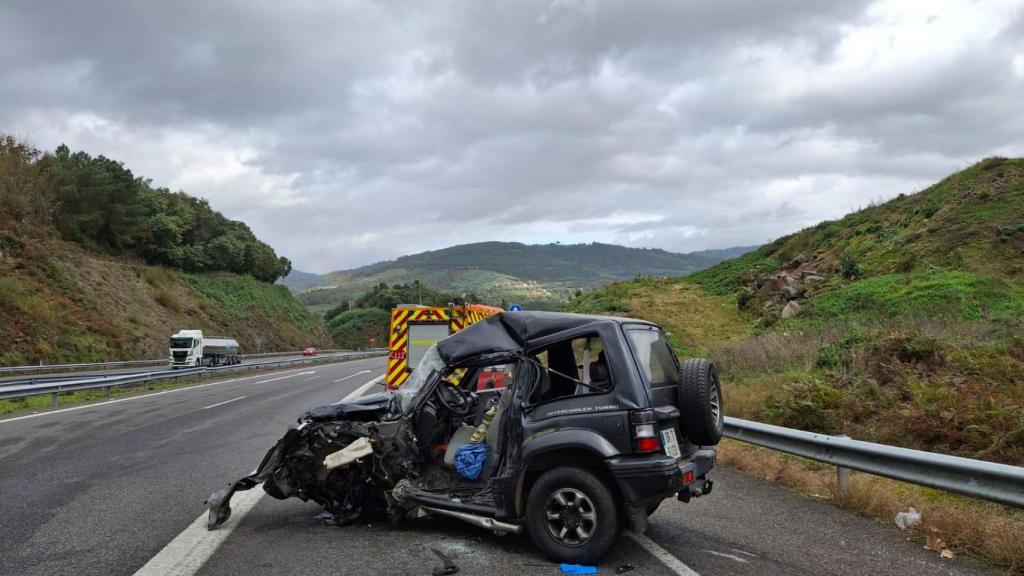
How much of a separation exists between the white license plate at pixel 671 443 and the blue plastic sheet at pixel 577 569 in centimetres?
101

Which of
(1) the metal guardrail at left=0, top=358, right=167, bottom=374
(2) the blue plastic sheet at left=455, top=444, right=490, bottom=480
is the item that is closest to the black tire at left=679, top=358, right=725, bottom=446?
(2) the blue plastic sheet at left=455, top=444, right=490, bottom=480

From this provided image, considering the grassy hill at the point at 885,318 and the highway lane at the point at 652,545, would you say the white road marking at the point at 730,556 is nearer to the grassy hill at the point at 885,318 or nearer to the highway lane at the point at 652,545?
the highway lane at the point at 652,545

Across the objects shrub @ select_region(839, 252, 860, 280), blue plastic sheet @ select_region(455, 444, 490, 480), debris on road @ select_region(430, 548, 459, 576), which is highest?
shrub @ select_region(839, 252, 860, 280)

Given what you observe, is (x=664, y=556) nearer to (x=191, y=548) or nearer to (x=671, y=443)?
(x=671, y=443)

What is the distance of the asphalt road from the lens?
4844 millimetres

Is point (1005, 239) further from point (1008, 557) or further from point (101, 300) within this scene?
point (101, 300)

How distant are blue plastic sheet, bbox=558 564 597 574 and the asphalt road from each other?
103 mm

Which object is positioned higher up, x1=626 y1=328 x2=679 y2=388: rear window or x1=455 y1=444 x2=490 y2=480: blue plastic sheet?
x1=626 y1=328 x2=679 y2=388: rear window

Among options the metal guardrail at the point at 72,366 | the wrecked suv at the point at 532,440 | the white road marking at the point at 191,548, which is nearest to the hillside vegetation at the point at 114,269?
the metal guardrail at the point at 72,366

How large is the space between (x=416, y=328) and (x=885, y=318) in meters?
12.7

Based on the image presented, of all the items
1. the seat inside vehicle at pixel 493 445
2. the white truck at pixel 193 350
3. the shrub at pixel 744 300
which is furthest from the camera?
the white truck at pixel 193 350

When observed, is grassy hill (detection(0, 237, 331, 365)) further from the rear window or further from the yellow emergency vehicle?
the rear window

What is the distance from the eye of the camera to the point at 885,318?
18.1 meters

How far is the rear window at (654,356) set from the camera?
5277 millimetres
